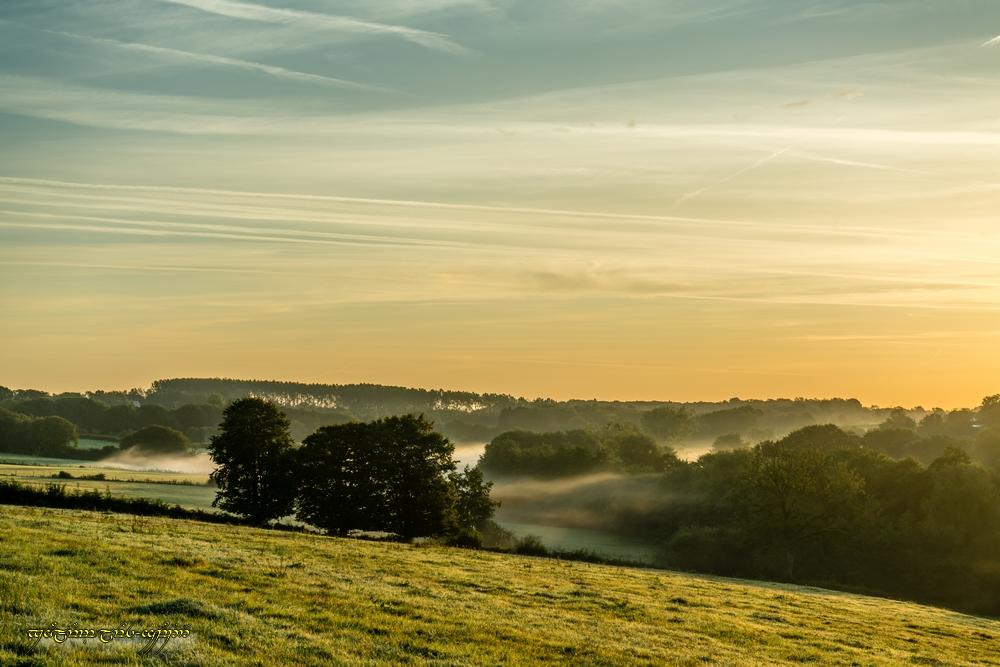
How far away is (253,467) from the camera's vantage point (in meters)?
76.4

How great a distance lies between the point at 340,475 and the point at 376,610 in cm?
5185

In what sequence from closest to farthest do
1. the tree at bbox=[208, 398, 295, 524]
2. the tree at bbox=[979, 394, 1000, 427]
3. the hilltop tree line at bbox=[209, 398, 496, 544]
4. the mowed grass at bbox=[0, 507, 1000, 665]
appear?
the mowed grass at bbox=[0, 507, 1000, 665] < the hilltop tree line at bbox=[209, 398, 496, 544] < the tree at bbox=[208, 398, 295, 524] < the tree at bbox=[979, 394, 1000, 427]

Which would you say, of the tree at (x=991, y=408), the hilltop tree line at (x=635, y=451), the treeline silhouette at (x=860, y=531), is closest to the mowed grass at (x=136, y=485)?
the treeline silhouette at (x=860, y=531)

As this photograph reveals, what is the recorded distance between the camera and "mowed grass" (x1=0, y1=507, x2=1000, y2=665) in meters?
20.1

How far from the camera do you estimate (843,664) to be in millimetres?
27281

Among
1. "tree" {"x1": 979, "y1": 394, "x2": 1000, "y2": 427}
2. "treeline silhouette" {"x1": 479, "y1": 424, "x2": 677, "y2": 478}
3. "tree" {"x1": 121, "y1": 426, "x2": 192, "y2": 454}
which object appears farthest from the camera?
"tree" {"x1": 121, "y1": 426, "x2": 192, "y2": 454}

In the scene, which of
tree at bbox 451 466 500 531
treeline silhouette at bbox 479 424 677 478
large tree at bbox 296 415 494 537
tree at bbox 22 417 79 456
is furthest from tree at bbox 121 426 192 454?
large tree at bbox 296 415 494 537

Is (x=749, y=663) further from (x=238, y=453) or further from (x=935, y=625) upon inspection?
(x=238, y=453)

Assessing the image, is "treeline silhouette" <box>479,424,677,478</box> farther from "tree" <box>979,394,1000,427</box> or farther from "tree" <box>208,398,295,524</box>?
"tree" <box>208,398,295,524</box>

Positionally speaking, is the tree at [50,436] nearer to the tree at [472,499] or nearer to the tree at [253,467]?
the tree at [253,467]

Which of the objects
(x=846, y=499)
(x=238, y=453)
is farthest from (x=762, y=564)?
(x=238, y=453)

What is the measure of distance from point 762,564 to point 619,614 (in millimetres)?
63128

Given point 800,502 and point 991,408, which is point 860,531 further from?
point 991,408

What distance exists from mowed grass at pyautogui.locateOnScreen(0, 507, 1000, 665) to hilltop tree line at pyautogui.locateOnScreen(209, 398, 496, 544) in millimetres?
28854
